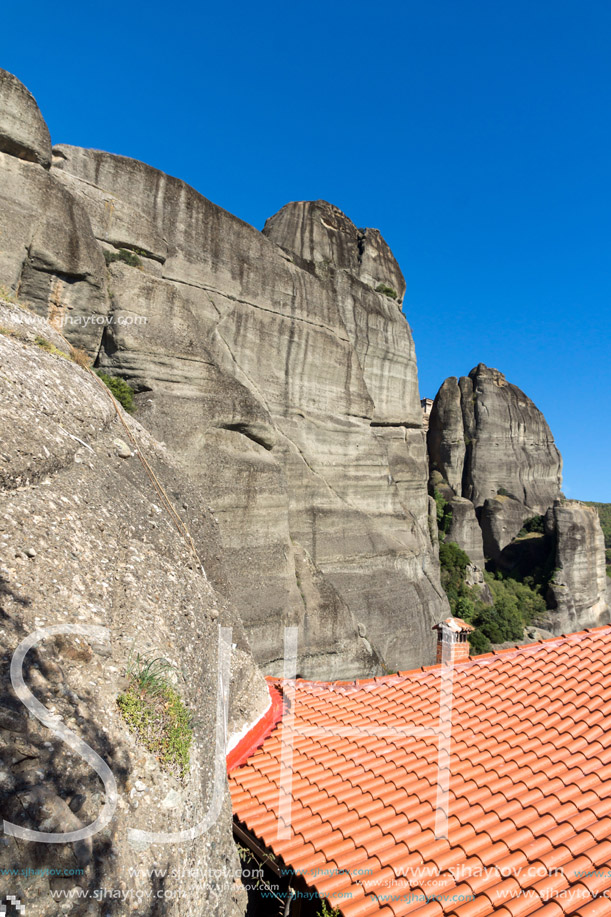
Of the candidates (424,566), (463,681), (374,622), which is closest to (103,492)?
(463,681)

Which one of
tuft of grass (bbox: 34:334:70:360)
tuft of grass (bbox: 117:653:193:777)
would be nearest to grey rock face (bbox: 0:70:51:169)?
tuft of grass (bbox: 34:334:70:360)

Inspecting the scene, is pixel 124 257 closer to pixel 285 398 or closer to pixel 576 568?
pixel 285 398

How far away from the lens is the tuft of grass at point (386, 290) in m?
21.4

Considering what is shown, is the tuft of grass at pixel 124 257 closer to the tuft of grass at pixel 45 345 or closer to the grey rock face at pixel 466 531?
the tuft of grass at pixel 45 345

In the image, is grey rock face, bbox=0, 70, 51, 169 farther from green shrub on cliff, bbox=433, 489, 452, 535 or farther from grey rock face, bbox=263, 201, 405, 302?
green shrub on cliff, bbox=433, 489, 452, 535

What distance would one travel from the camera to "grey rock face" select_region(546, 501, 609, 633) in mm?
33906

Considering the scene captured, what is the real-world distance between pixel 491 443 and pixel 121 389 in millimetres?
38476

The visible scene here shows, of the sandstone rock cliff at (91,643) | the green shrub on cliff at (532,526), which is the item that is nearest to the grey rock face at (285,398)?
the sandstone rock cliff at (91,643)

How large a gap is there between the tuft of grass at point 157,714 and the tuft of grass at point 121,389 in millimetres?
7885

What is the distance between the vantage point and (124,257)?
12.1 metres

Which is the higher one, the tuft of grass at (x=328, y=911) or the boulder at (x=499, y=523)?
the boulder at (x=499, y=523)

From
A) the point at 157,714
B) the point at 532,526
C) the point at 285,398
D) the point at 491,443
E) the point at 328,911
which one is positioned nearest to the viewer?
the point at 157,714

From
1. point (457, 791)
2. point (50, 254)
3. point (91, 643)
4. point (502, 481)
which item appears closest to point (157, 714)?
point (91, 643)

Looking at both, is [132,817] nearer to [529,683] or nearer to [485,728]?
[485,728]
